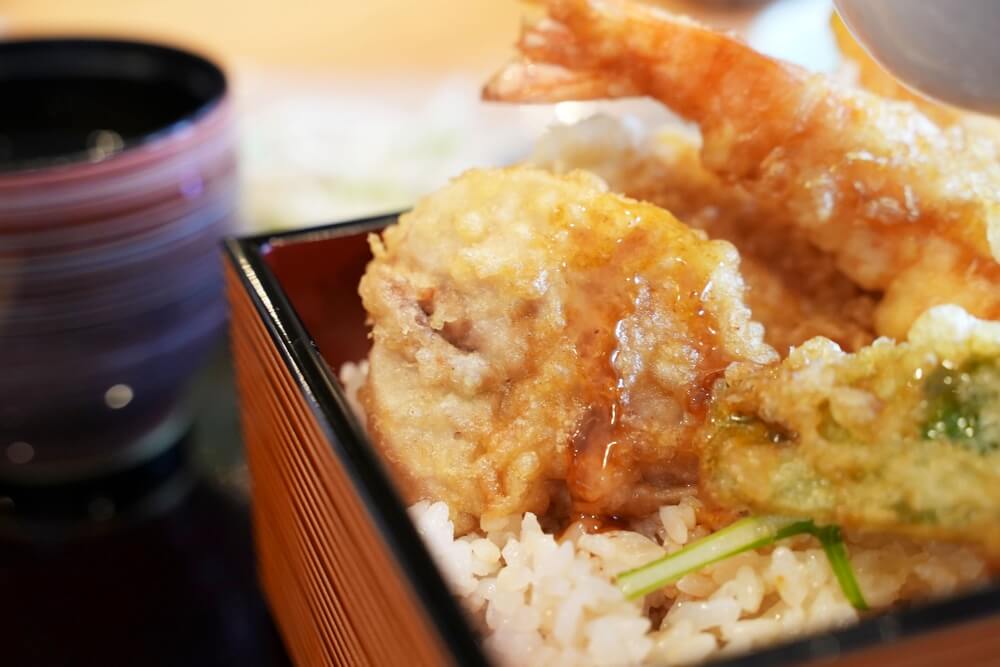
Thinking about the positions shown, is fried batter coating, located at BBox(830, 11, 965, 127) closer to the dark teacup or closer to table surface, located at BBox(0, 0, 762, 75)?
the dark teacup

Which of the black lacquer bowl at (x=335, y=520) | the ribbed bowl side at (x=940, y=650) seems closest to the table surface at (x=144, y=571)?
the black lacquer bowl at (x=335, y=520)

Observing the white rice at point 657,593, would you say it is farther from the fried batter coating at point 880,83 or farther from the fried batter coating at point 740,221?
the fried batter coating at point 880,83

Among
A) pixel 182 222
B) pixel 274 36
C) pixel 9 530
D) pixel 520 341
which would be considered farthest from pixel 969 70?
pixel 274 36

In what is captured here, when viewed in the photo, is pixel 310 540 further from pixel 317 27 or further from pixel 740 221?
pixel 317 27

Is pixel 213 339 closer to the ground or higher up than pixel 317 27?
higher up

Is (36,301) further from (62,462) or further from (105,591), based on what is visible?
(105,591)

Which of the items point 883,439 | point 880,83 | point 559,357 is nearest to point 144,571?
point 559,357

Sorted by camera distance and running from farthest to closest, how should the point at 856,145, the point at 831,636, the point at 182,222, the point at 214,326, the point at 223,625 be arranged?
the point at 214,326, the point at 182,222, the point at 223,625, the point at 856,145, the point at 831,636

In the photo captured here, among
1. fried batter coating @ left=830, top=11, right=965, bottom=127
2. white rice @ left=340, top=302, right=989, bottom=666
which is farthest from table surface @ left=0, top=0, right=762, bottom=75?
white rice @ left=340, top=302, right=989, bottom=666
